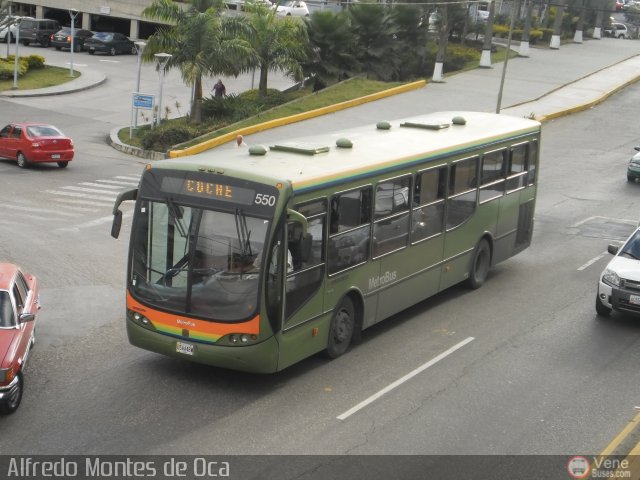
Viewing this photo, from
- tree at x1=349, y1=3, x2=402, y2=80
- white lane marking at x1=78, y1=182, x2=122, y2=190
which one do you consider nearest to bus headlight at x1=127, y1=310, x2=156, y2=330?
white lane marking at x1=78, y1=182, x2=122, y2=190

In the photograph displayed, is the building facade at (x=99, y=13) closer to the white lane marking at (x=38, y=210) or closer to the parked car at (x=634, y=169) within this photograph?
the parked car at (x=634, y=169)

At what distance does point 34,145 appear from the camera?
3005 centimetres

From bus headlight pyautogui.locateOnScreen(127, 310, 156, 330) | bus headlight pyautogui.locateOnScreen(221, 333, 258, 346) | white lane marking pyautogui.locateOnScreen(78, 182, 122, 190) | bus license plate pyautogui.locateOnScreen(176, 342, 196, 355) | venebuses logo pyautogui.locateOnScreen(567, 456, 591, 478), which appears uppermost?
bus headlight pyautogui.locateOnScreen(221, 333, 258, 346)

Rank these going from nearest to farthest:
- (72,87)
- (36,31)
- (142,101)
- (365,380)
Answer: (365,380), (142,101), (72,87), (36,31)

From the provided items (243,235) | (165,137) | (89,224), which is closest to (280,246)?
(243,235)

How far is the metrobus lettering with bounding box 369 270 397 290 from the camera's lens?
1470cm

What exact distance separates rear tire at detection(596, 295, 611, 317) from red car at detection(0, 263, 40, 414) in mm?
9214

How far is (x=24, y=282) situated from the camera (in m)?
13.9

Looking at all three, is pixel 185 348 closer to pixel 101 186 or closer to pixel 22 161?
pixel 101 186

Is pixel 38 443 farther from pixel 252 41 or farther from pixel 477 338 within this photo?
pixel 252 41

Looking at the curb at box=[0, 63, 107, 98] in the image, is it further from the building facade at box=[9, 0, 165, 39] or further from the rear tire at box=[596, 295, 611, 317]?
the rear tire at box=[596, 295, 611, 317]

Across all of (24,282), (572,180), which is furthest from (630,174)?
(24,282)

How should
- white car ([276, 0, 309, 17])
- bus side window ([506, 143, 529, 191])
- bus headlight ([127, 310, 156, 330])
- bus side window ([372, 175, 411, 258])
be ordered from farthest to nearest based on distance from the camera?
white car ([276, 0, 309, 17]), bus side window ([506, 143, 529, 191]), bus side window ([372, 175, 411, 258]), bus headlight ([127, 310, 156, 330])

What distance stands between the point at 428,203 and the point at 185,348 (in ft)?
17.6
